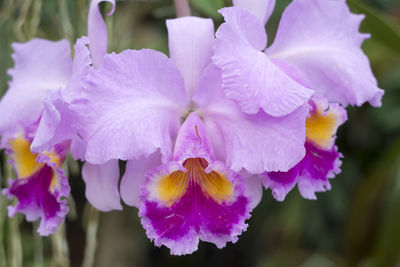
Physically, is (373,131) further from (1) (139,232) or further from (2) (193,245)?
(2) (193,245)

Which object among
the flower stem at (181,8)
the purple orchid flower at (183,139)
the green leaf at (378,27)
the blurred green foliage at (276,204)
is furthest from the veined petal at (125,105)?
the green leaf at (378,27)

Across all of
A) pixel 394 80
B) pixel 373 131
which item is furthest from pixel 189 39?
pixel 373 131

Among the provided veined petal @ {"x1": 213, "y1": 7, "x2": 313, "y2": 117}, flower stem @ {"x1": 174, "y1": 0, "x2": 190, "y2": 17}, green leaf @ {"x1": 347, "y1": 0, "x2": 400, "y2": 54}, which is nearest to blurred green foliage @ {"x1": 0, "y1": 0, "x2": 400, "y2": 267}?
green leaf @ {"x1": 347, "y1": 0, "x2": 400, "y2": 54}

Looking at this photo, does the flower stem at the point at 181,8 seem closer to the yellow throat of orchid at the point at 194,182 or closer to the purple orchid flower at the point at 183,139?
the purple orchid flower at the point at 183,139

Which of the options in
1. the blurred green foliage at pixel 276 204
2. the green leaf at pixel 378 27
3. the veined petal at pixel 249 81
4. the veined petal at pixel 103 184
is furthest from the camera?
the blurred green foliage at pixel 276 204

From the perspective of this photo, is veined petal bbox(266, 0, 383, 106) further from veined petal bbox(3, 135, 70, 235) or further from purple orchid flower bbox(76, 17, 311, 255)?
veined petal bbox(3, 135, 70, 235)
